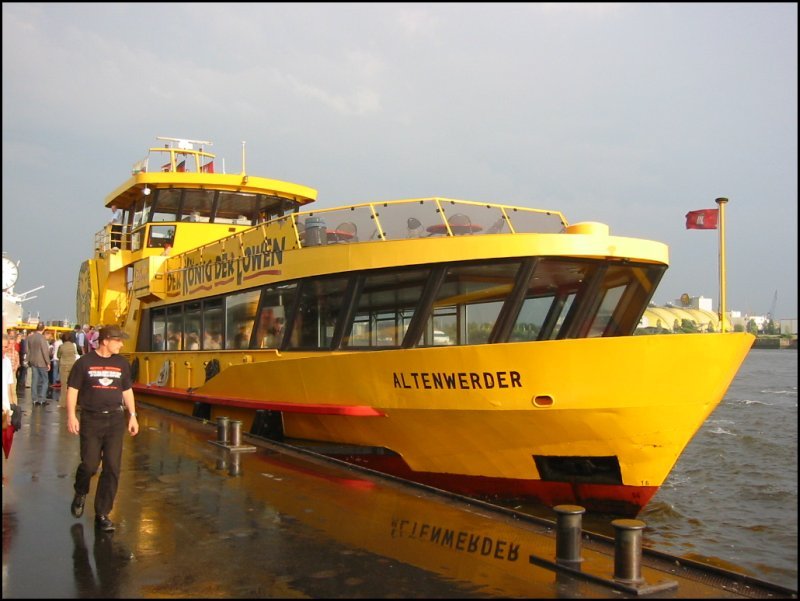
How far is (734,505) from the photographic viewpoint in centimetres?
1066

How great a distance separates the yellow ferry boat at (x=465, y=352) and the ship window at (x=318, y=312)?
0.06ft

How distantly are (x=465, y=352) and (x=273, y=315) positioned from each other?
3392 millimetres

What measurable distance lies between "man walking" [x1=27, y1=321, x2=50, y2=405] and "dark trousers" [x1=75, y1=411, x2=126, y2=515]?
8.37m

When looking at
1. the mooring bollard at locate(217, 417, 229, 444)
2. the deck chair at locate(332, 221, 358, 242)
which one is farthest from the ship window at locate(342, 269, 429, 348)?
the mooring bollard at locate(217, 417, 229, 444)

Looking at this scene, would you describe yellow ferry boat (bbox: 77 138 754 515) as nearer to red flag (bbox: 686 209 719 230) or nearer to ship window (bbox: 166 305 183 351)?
red flag (bbox: 686 209 719 230)

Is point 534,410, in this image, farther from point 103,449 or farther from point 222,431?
point 222,431

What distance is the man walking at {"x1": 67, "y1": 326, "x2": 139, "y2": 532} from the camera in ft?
16.9

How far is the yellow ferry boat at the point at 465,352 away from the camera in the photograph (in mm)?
6613

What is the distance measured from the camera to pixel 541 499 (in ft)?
23.7

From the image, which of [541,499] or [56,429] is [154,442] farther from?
[541,499]

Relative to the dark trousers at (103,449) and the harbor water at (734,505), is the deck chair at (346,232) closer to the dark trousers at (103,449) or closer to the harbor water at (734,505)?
the harbor water at (734,505)

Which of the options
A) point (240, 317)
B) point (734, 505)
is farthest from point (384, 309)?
point (734, 505)

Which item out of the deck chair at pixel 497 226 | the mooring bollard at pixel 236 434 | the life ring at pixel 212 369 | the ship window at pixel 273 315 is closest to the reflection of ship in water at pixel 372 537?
the mooring bollard at pixel 236 434

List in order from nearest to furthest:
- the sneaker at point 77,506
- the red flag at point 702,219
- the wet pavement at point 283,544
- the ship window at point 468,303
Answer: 1. the wet pavement at point 283,544
2. the sneaker at point 77,506
3. the red flag at point 702,219
4. the ship window at point 468,303
